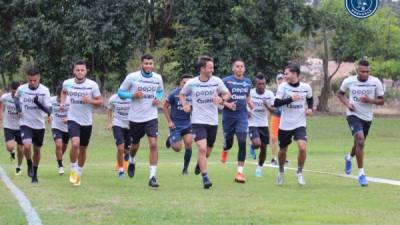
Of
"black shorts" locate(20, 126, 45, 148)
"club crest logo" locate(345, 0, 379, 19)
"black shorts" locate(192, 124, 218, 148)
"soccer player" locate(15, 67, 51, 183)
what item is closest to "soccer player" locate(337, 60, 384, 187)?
"club crest logo" locate(345, 0, 379, 19)

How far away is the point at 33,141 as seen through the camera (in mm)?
15422

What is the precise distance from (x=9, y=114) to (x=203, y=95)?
20.0 feet

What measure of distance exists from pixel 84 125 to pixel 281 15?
3135 centimetres

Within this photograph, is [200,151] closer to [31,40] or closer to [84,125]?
[84,125]

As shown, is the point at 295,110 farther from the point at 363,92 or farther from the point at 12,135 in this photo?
the point at 12,135

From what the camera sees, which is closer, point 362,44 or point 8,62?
point 8,62

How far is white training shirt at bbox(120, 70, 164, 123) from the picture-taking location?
552 inches

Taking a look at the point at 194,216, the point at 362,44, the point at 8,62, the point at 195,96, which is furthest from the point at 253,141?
the point at 362,44

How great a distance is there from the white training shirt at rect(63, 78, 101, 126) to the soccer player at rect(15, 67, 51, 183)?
2.84 ft

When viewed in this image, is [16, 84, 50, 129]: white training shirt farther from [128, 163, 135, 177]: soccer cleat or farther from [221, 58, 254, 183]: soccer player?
[221, 58, 254, 183]: soccer player

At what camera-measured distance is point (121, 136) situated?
1700 centimetres

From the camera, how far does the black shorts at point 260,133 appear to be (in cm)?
1699

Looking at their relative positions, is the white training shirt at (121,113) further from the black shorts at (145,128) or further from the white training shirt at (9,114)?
the black shorts at (145,128)

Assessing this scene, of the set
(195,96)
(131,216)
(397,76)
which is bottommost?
(397,76)
